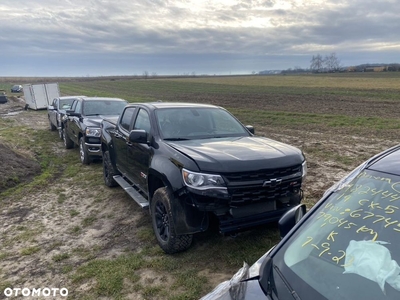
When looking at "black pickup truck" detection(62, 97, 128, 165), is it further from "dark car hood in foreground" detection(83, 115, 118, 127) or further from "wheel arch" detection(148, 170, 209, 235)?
"wheel arch" detection(148, 170, 209, 235)

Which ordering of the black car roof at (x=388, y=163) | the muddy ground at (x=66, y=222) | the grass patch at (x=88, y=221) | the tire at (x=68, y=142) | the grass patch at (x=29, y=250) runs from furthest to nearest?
the tire at (x=68, y=142) → the grass patch at (x=88, y=221) → the grass patch at (x=29, y=250) → the muddy ground at (x=66, y=222) → the black car roof at (x=388, y=163)

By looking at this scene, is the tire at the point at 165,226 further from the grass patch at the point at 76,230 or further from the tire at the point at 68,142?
the tire at the point at 68,142

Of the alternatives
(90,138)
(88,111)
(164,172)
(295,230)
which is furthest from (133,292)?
(88,111)

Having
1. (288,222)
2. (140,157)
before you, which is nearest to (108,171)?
(140,157)

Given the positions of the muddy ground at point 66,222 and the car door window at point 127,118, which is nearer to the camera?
the muddy ground at point 66,222

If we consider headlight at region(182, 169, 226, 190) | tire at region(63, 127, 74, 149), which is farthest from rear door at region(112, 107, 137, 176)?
tire at region(63, 127, 74, 149)

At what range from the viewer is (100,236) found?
16.3ft

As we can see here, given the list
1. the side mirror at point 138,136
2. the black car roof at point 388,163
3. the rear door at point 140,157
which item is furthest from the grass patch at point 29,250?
the black car roof at point 388,163

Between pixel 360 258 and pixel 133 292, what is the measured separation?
257 cm

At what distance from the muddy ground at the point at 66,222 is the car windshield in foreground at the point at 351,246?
194 centimetres

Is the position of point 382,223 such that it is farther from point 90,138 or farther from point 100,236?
point 90,138

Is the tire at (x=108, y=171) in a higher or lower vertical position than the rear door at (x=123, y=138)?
lower

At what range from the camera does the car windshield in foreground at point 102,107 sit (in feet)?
33.8

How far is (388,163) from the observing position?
214cm
